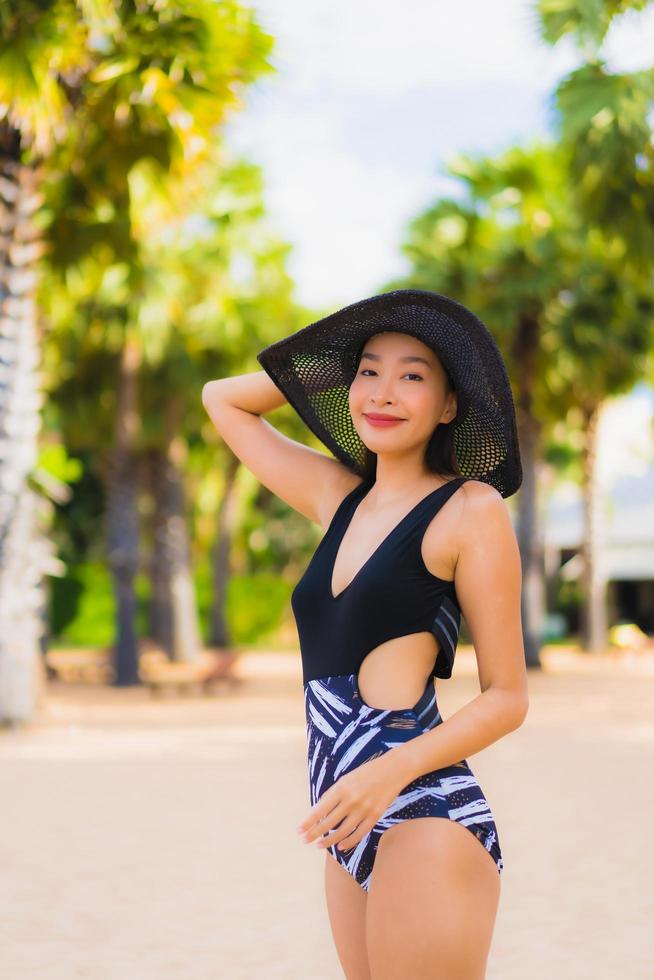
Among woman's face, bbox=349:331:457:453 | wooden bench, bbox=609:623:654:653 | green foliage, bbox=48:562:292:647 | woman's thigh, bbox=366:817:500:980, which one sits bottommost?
wooden bench, bbox=609:623:654:653

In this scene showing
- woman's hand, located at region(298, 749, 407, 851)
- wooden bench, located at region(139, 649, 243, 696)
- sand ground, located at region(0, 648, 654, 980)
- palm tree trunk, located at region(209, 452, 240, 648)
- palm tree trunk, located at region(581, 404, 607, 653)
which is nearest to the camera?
woman's hand, located at region(298, 749, 407, 851)

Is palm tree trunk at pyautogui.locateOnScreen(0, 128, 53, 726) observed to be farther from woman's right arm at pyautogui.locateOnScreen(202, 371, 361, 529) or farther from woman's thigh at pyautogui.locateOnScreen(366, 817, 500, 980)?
woman's thigh at pyautogui.locateOnScreen(366, 817, 500, 980)

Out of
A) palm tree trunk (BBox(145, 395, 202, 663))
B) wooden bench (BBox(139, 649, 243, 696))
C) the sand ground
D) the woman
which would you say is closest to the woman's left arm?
the woman

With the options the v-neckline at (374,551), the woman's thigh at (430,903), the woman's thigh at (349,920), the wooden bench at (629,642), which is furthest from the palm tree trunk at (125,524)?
the woman's thigh at (430,903)

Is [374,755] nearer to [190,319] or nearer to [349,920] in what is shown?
[349,920]

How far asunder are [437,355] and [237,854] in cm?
560

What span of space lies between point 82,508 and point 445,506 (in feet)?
112

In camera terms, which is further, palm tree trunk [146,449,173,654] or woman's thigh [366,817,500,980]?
palm tree trunk [146,449,173,654]

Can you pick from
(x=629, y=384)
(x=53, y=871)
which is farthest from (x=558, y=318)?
(x=53, y=871)

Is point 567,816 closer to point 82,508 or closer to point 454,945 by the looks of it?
point 454,945

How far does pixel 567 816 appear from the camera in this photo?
8633 millimetres

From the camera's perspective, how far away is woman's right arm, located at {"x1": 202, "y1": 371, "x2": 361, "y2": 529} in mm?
2471

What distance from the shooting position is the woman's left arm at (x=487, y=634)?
1953mm

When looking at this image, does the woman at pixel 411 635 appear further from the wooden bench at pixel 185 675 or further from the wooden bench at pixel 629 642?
the wooden bench at pixel 629 642
